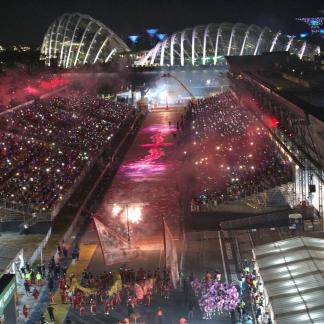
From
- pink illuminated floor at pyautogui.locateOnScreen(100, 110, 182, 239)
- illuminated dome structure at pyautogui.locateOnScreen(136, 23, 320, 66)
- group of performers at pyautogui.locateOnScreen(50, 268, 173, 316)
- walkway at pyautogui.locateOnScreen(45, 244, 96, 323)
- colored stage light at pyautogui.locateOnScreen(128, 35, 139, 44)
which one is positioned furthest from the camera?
colored stage light at pyautogui.locateOnScreen(128, 35, 139, 44)

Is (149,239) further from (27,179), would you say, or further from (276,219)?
(27,179)

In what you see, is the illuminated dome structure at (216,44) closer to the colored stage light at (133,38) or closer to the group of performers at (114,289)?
the colored stage light at (133,38)

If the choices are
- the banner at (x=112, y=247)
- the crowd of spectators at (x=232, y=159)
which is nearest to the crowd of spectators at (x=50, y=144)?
the banner at (x=112, y=247)

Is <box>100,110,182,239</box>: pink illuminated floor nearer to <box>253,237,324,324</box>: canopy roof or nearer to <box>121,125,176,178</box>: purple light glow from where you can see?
<box>121,125,176,178</box>: purple light glow

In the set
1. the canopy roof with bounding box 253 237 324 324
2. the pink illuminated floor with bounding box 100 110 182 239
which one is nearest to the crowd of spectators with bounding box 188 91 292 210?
the pink illuminated floor with bounding box 100 110 182 239

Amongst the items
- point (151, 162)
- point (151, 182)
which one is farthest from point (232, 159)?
point (151, 162)

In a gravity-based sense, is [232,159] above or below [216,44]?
below

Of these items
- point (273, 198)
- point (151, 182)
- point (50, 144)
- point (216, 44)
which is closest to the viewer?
point (273, 198)

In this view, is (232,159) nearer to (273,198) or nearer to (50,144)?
(273,198)

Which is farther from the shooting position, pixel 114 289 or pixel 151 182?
pixel 151 182
